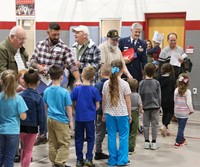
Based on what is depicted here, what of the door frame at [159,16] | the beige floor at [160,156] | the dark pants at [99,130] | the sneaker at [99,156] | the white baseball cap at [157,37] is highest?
the door frame at [159,16]

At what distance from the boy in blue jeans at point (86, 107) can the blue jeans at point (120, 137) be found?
0.95ft

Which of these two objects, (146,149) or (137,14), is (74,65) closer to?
(146,149)

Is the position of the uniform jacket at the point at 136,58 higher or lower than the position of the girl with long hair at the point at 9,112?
higher

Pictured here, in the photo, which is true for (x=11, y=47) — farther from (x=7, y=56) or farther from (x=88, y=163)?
(x=88, y=163)

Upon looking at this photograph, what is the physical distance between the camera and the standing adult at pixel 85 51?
6094 mm

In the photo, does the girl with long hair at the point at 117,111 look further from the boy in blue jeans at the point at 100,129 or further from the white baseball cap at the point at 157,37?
the white baseball cap at the point at 157,37

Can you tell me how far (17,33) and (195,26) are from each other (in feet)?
19.7

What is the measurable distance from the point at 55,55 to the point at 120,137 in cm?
151

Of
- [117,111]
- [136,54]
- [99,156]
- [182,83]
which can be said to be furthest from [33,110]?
[136,54]

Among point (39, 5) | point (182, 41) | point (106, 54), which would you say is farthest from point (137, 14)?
point (106, 54)

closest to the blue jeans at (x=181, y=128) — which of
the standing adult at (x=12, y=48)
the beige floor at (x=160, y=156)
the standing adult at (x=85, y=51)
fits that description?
the beige floor at (x=160, y=156)

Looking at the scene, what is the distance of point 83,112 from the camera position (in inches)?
197

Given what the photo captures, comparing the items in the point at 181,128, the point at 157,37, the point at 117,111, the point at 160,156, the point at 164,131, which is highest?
Result: the point at 157,37

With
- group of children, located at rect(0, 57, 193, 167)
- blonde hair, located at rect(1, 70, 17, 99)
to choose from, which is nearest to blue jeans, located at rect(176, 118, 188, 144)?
group of children, located at rect(0, 57, 193, 167)
